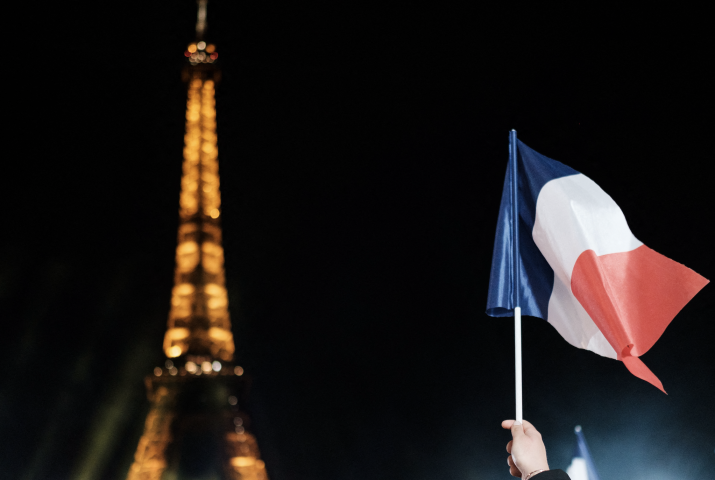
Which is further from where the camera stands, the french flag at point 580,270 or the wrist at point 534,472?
the french flag at point 580,270

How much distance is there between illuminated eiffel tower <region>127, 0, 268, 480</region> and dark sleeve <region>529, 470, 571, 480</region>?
3117 cm

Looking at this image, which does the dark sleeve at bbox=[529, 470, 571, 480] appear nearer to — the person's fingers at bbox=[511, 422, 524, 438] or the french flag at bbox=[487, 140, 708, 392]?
the person's fingers at bbox=[511, 422, 524, 438]

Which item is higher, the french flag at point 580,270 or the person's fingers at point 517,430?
the french flag at point 580,270

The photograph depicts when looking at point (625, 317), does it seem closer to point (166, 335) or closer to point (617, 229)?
point (617, 229)

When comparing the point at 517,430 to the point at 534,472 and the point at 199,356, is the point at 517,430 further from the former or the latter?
the point at 199,356

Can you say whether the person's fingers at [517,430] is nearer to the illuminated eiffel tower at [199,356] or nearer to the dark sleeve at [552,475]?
the dark sleeve at [552,475]

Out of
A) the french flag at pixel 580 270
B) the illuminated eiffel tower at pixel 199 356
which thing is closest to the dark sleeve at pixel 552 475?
the french flag at pixel 580 270

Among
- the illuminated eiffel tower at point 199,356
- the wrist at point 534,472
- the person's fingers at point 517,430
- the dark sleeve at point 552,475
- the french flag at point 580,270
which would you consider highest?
the illuminated eiffel tower at point 199,356

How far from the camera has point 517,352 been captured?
4473 millimetres

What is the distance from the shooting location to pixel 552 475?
2.90m

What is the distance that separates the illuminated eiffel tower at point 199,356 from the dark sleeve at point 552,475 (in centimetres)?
3117

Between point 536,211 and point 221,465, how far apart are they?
31.8 meters

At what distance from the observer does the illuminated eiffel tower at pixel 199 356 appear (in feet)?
107

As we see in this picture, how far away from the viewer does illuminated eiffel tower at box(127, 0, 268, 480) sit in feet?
107
